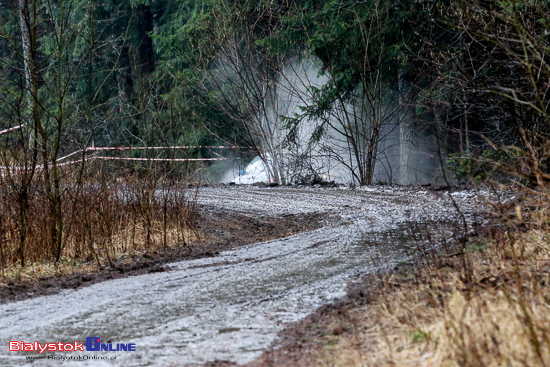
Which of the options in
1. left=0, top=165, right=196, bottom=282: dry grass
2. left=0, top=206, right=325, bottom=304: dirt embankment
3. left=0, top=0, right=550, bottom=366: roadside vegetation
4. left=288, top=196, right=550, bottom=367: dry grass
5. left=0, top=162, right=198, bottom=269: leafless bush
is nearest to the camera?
left=288, top=196, right=550, bottom=367: dry grass

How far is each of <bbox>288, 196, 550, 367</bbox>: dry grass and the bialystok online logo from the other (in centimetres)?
146

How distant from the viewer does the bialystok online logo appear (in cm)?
488

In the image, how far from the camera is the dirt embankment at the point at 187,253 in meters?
7.53

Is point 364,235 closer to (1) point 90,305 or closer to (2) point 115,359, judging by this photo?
(1) point 90,305

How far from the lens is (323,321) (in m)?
5.28

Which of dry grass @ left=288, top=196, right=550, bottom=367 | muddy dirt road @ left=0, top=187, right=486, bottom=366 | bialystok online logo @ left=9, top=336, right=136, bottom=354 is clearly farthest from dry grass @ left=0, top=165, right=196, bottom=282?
dry grass @ left=288, top=196, right=550, bottom=367

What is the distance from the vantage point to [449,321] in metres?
4.01

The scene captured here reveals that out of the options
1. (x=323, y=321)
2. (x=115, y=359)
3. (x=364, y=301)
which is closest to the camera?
(x=115, y=359)

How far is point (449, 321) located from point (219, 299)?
2820 mm

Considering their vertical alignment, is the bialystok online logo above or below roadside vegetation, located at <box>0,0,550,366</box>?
below

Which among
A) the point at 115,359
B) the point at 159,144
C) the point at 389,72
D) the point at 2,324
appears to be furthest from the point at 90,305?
the point at 389,72

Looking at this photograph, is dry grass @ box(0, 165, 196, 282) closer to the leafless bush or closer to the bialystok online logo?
the leafless bush

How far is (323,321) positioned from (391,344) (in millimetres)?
1083

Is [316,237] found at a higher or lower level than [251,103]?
lower
